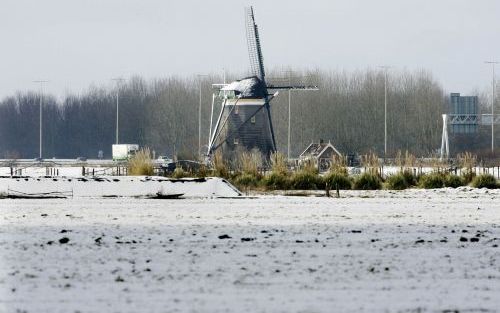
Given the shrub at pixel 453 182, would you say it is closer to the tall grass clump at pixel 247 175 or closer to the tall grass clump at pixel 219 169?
the tall grass clump at pixel 247 175

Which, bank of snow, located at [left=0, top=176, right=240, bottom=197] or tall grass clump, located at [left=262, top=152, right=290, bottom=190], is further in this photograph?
tall grass clump, located at [left=262, top=152, right=290, bottom=190]

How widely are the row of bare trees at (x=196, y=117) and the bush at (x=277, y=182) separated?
181 feet

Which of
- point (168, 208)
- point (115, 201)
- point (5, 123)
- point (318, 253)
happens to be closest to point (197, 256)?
point (318, 253)

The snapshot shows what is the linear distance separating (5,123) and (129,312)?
13917cm

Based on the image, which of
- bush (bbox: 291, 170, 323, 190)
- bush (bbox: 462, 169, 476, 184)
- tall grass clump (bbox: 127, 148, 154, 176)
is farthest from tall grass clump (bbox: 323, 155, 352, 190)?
tall grass clump (bbox: 127, 148, 154, 176)

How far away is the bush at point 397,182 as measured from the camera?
36.7m

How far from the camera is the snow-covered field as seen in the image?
11.0 meters

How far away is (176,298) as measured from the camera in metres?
11.1

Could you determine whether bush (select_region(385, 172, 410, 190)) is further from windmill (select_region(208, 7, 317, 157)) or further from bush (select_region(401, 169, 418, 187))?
windmill (select_region(208, 7, 317, 157))

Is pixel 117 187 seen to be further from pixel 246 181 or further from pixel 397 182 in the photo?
pixel 397 182

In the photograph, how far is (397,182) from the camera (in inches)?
1446

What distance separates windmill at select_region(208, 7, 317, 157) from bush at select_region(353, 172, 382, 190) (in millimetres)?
31749

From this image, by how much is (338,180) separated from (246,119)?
3380 centimetres

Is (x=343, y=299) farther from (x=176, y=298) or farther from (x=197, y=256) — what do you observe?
(x=197, y=256)
